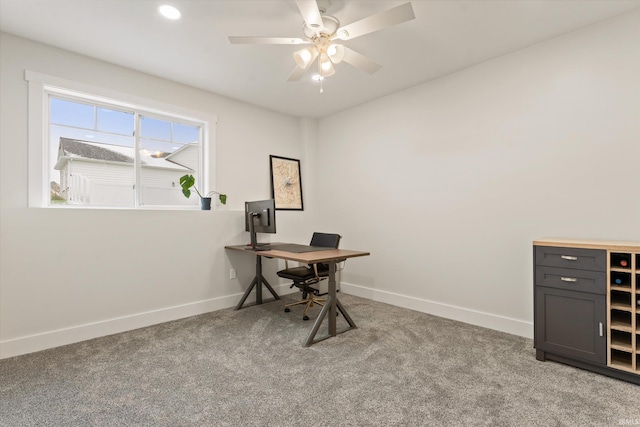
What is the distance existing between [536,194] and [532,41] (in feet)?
4.65

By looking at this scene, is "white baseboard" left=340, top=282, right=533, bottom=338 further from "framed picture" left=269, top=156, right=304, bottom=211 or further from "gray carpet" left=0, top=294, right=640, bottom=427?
"framed picture" left=269, top=156, right=304, bottom=211

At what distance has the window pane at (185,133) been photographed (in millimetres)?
3842

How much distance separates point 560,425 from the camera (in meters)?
1.71

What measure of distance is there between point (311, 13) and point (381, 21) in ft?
1.49

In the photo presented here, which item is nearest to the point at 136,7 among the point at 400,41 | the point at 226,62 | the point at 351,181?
the point at 226,62

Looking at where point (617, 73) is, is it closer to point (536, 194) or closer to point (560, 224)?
point (536, 194)

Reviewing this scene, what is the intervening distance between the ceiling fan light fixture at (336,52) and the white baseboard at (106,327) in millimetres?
3074

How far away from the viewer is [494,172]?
10.5 ft

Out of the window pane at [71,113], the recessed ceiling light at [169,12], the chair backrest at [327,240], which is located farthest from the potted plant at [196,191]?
the recessed ceiling light at [169,12]

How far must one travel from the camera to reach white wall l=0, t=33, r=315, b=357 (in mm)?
2666

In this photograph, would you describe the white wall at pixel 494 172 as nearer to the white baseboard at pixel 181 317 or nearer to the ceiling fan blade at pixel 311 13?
the white baseboard at pixel 181 317

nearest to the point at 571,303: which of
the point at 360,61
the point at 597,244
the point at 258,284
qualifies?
the point at 597,244

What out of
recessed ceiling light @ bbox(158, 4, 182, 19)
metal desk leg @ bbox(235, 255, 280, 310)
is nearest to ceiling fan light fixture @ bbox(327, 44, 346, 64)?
recessed ceiling light @ bbox(158, 4, 182, 19)

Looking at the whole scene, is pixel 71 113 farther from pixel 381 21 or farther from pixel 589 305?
pixel 589 305
